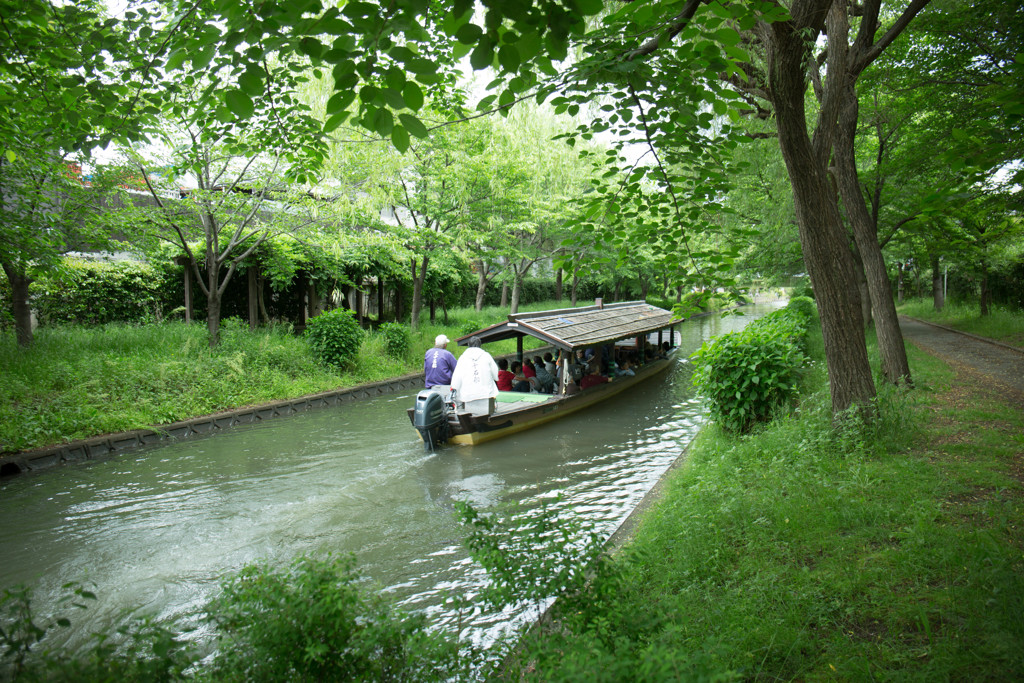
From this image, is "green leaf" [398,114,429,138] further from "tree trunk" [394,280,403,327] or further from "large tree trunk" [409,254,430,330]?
"tree trunk" [394,280,403,327]

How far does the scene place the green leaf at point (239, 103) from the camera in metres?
2.66

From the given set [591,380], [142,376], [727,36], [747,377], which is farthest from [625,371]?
[727,36]

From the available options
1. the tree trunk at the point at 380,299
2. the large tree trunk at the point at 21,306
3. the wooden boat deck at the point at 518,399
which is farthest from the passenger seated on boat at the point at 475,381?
the tree trunk at the point at 380,299

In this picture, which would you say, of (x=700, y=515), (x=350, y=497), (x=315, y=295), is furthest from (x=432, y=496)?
(x=315, y=295)

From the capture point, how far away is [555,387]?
1433 cm

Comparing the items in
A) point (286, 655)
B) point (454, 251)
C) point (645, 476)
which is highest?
point (454, 251)

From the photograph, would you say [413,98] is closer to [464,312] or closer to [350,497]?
[350,497]

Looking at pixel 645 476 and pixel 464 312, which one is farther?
pixel 464 312

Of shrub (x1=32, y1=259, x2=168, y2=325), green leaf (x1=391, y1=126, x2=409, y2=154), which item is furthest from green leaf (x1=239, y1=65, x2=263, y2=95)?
shrub (x1=32, y1=259, x2=168, y2=325)

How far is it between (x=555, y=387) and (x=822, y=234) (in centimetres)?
885

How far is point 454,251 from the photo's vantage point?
72.1ft

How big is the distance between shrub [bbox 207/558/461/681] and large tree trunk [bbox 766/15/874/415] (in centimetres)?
540

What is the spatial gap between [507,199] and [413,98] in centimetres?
1871

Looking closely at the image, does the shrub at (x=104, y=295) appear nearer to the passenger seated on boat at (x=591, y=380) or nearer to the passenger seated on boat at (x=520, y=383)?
the passenger seated on boat at (x=520, y=383)
